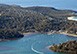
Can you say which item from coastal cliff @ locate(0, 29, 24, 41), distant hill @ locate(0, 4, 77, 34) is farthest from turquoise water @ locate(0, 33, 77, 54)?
distant hill @ locate(0, 4, 77, 34)

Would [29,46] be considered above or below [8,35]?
below

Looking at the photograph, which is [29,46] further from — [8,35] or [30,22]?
[30,22]

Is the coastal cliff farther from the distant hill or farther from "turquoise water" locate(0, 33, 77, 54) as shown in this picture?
the distant hill

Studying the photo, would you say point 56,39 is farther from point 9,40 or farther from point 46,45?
point 9,40

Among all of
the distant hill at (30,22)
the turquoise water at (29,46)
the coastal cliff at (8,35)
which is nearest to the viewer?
the turquoise water at (29,46)

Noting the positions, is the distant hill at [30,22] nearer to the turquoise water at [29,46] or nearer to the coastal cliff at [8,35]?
the coastal cliff at [8,35]

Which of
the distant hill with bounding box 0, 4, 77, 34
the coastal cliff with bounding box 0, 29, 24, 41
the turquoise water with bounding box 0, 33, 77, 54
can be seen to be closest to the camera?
the turquoise water with bounding box 0, 33, 77, 54

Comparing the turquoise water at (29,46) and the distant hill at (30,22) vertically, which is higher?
the distant hill at (30,22)

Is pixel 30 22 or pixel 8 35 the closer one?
pixel 8 35

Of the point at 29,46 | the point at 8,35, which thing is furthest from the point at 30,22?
the point at 29,46

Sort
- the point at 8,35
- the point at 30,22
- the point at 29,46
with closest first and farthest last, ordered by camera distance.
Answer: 1. the point at 29,46
2. the point at 8,35
3. the point at 30,22

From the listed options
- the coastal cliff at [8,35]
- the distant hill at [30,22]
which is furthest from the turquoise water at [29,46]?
the distant hill at [30,22]

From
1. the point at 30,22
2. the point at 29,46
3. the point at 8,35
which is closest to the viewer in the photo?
the point at 29,46
